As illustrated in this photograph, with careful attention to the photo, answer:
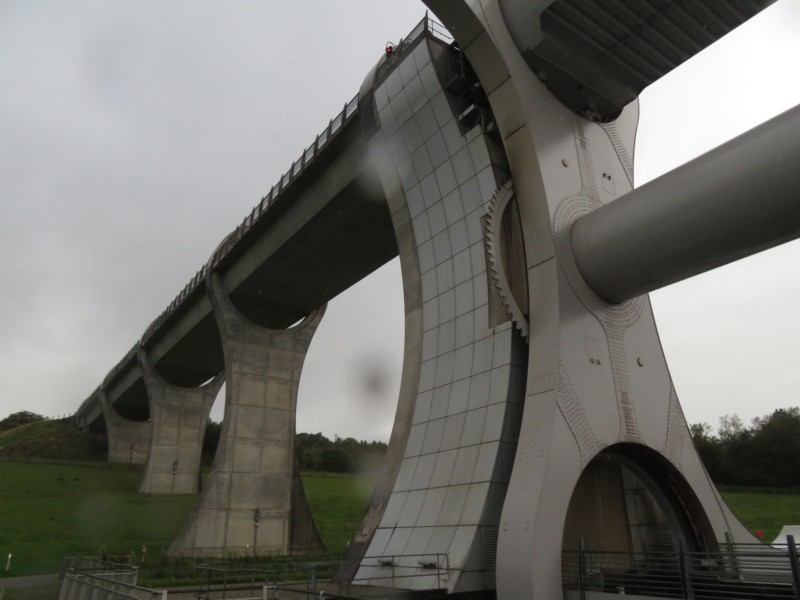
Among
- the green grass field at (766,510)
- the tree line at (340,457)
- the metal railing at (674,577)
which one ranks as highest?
→ the tree line at (340,457)

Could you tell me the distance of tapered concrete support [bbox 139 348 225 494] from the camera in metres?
49.0

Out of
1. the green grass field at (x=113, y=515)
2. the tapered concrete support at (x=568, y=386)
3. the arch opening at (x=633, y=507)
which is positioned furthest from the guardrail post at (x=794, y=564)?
the green grass field at (x=113, y=515)

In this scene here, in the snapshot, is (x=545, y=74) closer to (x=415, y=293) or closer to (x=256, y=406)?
(x=415, y=293)

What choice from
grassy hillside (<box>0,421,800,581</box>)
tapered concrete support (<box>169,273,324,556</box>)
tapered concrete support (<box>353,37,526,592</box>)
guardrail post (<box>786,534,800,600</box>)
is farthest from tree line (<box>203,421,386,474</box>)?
guardrail post (<box>786,534,800,600</box>)

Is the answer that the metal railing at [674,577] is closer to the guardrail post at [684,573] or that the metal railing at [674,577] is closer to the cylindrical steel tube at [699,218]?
the guardrail post at [684,573]

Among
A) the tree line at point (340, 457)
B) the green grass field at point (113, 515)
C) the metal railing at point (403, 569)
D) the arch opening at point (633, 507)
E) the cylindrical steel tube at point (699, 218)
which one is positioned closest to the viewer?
the cylindrical steel tube at point (699, 218)

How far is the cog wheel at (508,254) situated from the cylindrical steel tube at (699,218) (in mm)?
1461

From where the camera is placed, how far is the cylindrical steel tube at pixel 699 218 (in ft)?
33.2

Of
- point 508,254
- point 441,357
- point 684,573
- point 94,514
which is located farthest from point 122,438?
point 684,573

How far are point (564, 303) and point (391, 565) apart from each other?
6.59 m

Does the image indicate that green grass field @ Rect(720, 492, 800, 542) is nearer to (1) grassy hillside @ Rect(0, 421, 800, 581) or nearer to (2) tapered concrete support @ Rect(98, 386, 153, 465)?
(1) grassy hillside @ Rect(0, 421, 800, 581)

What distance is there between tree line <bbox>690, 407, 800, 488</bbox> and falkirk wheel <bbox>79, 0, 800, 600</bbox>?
135 ft

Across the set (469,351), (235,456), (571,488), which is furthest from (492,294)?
(235,456)

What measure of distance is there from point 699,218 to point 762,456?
4800cm
